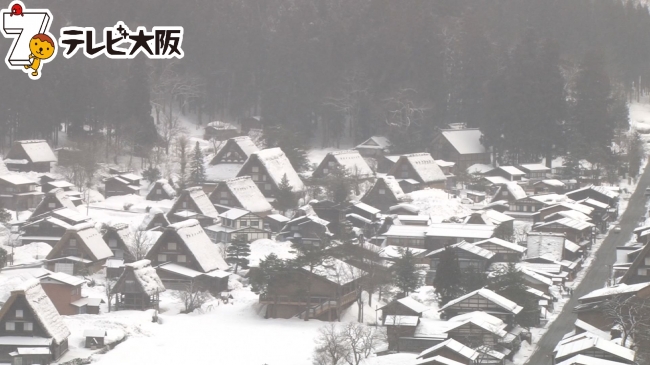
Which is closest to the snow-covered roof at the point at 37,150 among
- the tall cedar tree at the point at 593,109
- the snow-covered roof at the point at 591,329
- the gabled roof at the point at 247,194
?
the gabled roof at the point at 247,194

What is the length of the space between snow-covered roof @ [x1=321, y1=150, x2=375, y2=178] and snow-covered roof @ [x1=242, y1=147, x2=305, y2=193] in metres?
2.20

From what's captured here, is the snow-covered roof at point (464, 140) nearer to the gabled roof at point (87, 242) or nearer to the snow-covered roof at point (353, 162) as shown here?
the snow-covered roof at point (353, 162)

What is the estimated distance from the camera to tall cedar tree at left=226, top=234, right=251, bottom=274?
44469 millimetres

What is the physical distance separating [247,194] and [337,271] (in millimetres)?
13059

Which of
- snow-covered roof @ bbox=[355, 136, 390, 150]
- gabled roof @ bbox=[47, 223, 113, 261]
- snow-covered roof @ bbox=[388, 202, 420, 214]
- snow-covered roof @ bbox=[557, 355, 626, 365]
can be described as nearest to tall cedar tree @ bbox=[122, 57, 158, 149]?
snow-covered roof @ bbox=[355, 136, 390, 150]

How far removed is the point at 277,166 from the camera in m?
56.7

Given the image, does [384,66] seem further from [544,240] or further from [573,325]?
[573,325]

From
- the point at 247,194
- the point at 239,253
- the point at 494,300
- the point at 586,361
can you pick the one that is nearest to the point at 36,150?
the point at 247,194

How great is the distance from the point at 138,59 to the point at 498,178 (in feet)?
59.9

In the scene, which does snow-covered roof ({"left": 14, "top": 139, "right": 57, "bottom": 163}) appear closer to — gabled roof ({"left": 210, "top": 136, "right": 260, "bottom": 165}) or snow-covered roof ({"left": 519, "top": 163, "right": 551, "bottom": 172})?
gabled roof ({"left": 210, "top": 136, "right": 260, "bottom": 165})

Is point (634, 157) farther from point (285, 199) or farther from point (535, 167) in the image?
point (285, 199)

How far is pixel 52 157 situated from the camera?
57.9 metres

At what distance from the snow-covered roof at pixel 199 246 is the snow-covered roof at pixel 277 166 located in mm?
11812

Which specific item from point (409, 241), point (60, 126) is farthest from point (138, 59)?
point (409, 241)
